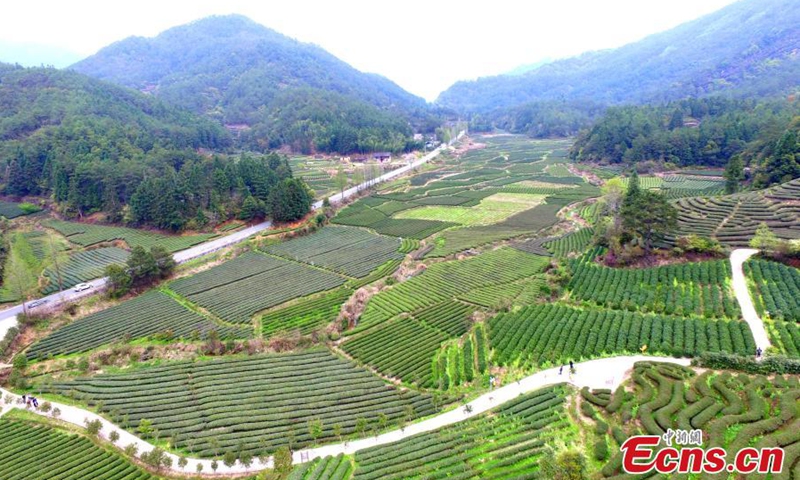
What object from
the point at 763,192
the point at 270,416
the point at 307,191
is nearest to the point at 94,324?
the point at 270,416

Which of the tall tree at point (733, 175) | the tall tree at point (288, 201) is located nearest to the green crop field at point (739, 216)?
the tall tree at point (733, 175)

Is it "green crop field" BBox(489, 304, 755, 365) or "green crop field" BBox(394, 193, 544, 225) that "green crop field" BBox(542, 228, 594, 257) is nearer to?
"green crop field" BBox(394, 193, 544, 225)

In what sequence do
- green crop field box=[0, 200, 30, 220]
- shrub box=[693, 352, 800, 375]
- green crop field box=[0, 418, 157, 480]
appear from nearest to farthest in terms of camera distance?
green crop field box=[0, 418, 157, 480]
shrub box=[693, 352, 800, 375]
green crop field box=[0, 200, 30, 220]

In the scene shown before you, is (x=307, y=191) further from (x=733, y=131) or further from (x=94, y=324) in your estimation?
(x=733, y=131)

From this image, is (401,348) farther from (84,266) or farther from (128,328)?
(84,266)

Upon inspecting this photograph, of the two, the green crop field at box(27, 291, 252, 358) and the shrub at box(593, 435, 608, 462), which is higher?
the green crop field at box(27, 291, 252, 358)

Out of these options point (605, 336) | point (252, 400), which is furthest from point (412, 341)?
point (605, 336)

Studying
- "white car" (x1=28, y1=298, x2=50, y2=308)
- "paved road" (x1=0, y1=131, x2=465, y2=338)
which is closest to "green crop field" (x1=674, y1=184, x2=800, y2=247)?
"paved road" (x1=0, y1=131, x2=465, y2=338)
